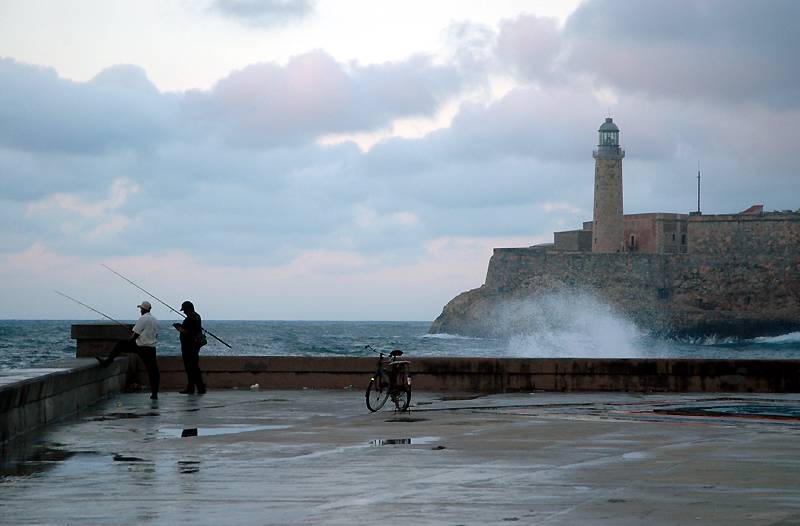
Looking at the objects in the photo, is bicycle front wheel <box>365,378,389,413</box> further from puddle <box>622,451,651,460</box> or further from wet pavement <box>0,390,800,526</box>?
puddle <box>622,451,651,460</box>

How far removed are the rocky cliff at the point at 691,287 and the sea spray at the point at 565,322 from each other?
135 centimetres

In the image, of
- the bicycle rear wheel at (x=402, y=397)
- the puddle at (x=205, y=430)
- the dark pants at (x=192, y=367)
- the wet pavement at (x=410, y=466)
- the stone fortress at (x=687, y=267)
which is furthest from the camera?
the stone fortress at (x=687, y=267)

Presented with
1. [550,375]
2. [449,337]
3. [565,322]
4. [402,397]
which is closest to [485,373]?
[550,375]

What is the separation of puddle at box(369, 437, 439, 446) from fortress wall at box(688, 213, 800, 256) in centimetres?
12792

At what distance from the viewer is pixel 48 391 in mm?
16125

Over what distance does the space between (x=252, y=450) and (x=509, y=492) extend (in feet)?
13.0

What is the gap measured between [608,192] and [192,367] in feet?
373

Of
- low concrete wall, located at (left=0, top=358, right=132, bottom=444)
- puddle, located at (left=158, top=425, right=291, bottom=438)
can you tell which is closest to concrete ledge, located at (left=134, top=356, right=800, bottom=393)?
low concrete wall, located at (left=0, top=358, right=132, bottom=444)

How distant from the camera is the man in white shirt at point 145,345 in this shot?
20516mm

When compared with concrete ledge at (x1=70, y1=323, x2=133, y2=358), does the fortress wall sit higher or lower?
higher

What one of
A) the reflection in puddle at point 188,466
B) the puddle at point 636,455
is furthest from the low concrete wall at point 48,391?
the puddle at point 636,455

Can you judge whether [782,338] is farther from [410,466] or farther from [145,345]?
[410,466]

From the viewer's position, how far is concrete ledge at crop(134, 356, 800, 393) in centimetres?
2325

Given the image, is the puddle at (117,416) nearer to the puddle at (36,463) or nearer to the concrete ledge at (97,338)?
the puddle at (36,463)
